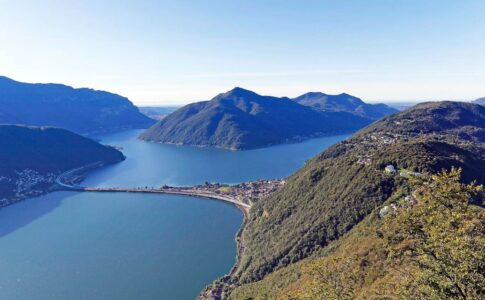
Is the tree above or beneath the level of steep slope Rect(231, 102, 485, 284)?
above

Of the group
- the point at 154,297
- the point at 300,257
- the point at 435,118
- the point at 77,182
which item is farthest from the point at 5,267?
the point at 435,118

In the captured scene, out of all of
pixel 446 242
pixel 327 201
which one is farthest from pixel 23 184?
pixel 446 242

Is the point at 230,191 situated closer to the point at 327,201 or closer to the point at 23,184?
the point at 327,201

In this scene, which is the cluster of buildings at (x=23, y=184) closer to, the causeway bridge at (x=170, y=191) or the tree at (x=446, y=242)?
the causeway bridge at (x=170, y=191)

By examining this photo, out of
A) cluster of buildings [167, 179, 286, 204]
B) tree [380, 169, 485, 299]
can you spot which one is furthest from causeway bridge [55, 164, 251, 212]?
tree [380, 169, 485, 299]

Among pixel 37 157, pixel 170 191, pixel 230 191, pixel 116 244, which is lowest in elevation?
pixel 116 244

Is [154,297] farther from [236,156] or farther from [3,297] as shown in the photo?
[236,156]

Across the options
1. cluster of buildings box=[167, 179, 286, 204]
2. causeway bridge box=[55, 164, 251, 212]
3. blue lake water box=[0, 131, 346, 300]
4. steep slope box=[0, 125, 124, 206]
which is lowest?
blue lake water box=[0, 131, 346, 300]

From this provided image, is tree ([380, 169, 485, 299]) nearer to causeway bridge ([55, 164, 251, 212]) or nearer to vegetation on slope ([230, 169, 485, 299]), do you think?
vegetation on slope ([230, 169, 485, 299])

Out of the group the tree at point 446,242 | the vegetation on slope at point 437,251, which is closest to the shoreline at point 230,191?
the vegetation on slope at point 437,251
